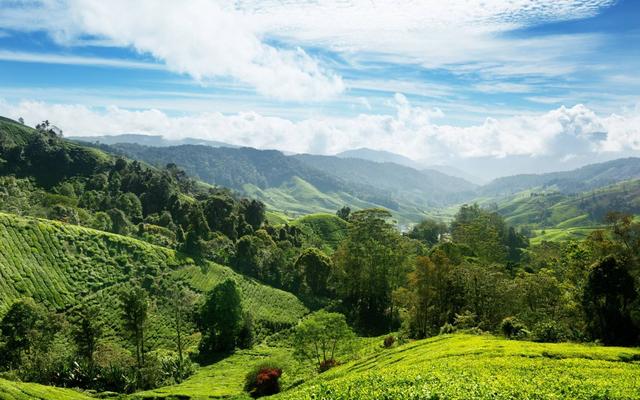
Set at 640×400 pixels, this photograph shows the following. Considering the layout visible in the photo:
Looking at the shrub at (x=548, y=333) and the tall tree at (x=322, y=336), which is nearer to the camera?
the shrub at (x=548, y=333)

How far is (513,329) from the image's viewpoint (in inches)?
1970

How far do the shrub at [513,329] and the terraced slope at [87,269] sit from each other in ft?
176

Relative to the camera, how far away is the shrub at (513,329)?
161 ft

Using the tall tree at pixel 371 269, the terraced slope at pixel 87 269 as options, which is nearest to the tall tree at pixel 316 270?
the terraced slope at pixel 87 269

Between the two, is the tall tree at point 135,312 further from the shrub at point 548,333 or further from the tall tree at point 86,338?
the shrub at point 548,333

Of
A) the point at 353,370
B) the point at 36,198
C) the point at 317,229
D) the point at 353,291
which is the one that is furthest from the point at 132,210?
the point at 353,370

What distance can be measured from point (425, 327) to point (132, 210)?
14377cm

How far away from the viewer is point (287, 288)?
122000 millimetres

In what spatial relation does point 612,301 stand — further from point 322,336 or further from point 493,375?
point 322,336

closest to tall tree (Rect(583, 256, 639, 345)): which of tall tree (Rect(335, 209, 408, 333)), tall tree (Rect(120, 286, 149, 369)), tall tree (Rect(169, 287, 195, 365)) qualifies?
tall tree (Rect(335, 209, 408, 333))

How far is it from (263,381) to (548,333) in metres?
32.8

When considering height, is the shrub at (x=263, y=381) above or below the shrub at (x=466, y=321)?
below

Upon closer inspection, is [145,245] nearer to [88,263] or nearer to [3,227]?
[88,263]

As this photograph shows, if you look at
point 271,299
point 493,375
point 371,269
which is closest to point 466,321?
point 493,375
